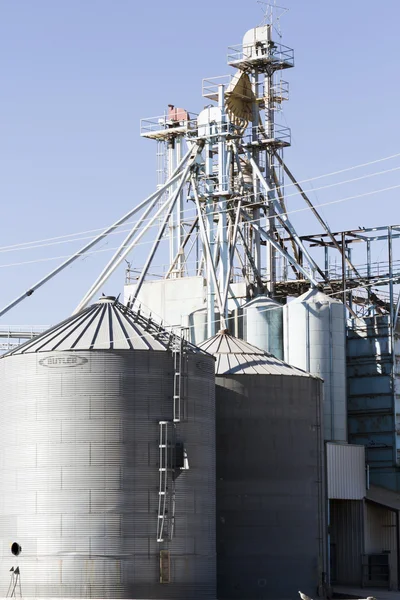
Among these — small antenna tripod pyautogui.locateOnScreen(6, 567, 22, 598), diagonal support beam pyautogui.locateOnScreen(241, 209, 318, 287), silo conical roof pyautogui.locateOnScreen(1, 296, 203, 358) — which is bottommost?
small antenna tripod pyautogui.locateOnScreen(6, 567, 22, 598)

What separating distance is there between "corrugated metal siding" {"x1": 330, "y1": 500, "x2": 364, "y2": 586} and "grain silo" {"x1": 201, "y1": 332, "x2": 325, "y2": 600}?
7.61 m

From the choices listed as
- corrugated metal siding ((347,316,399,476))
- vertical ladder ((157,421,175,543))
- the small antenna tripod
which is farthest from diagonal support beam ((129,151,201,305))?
the small antenna tripod

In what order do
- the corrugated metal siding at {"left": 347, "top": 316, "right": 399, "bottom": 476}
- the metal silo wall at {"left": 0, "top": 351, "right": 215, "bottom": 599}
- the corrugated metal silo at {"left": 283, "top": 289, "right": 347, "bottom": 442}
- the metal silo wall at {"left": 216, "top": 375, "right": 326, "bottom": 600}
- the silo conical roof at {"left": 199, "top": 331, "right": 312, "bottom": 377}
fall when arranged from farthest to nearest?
the corrugated metal siding at {"left": 347, "top": 316, "right": 399, "bottom": 476}
the corrugated metal silo at {"left": 283, "top": 289, "right": 347, "bottom": 442}
the silo conical roof at {"left": 199, "top": 331, "right": 312, "bottom": 377}
the metal silo wall at {"left": 216, "top": 375, "right": 326, "bottom": 600}
the metal silo wall at {"left": 0, "top": 351, "right": 215, "bottom": 599}

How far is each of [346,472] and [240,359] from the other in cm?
1008

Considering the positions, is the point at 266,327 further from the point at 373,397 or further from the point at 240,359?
the point at 240,359

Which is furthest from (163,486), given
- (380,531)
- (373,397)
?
(373,397)

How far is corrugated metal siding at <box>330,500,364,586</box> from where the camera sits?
7319 cm

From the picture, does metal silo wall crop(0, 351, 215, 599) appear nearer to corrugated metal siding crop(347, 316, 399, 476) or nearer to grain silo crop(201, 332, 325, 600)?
grain silo crop(201, 332, 325, 600)

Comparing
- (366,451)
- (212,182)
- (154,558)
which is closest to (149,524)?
(154,558)

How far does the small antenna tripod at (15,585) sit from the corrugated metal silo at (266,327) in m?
24.5

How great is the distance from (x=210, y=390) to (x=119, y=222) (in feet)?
58.8

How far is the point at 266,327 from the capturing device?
76.6 m

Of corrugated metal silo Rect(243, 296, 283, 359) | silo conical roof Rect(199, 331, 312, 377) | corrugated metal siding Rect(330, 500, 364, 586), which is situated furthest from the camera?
corrugated metal silo Rect(243, 296, 283, 359)

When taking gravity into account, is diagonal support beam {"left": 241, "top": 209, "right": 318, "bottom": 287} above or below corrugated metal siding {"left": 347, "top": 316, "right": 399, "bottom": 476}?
above
